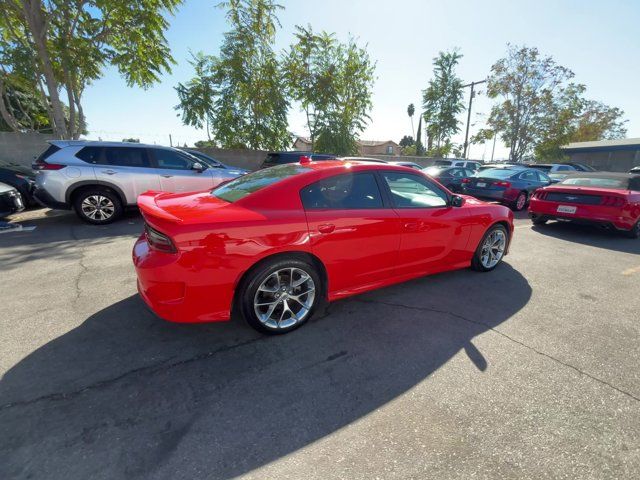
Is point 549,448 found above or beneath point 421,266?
beneath

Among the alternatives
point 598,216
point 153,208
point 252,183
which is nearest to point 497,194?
point 598,216

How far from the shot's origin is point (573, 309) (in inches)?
139

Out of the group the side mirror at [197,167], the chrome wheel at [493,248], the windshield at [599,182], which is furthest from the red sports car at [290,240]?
the windshield at [599,182]

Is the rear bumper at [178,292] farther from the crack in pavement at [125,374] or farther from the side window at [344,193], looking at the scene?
the side window at [344,193]

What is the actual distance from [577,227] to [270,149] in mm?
13454

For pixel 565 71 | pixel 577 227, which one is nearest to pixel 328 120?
pixel 577 227

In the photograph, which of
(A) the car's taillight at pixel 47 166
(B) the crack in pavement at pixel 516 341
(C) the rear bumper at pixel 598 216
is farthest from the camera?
(C) the rear bumper at pixel 598 216

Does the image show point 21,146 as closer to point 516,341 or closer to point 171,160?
point 171,160

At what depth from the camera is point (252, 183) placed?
318 cm

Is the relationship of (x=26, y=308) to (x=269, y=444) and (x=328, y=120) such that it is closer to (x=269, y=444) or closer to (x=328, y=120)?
(x=269, y=444)

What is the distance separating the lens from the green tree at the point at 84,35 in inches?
373

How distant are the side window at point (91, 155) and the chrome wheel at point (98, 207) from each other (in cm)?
70

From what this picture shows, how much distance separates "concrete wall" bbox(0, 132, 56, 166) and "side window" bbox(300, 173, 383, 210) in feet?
46.3

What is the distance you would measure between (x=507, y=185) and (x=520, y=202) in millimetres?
830
